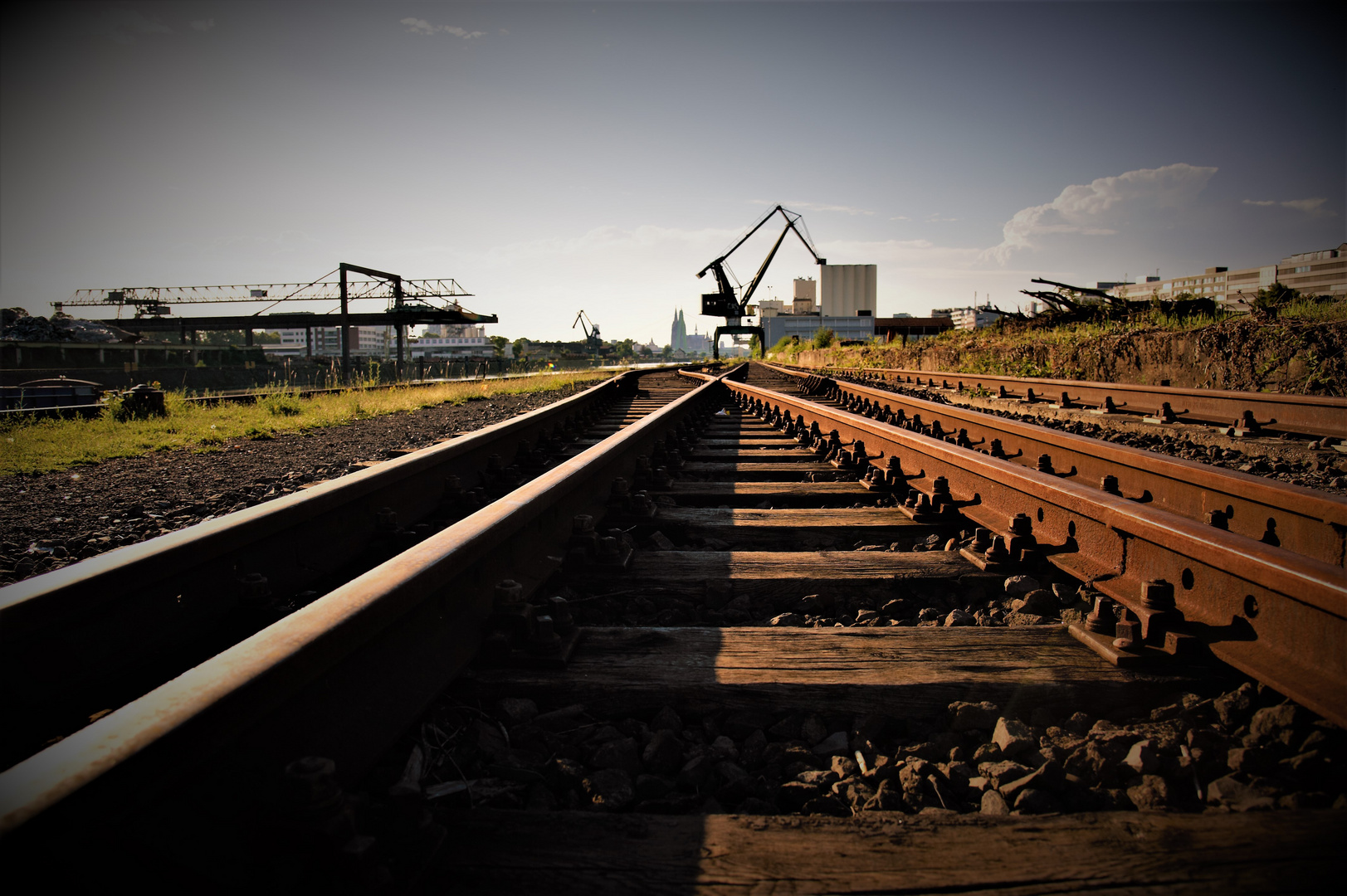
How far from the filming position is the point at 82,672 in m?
1.43

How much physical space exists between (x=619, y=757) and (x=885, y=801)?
51 cm

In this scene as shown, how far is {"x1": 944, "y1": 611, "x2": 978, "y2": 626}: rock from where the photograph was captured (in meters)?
1.92

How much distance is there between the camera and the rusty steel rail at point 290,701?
0.73 meters

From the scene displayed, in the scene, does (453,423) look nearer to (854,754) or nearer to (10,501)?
(10,501)

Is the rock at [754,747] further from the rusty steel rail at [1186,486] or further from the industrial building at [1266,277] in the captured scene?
the industrial building at [1266,277]

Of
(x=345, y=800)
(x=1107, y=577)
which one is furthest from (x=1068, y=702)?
(x=345, y=800)

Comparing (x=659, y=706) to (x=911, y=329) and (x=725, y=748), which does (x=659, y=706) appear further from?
(x=911, y=329)

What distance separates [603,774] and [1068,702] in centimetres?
102

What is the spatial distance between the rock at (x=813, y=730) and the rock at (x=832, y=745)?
0.01m

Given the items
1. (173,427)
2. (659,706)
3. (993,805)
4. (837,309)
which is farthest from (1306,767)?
(837,309)

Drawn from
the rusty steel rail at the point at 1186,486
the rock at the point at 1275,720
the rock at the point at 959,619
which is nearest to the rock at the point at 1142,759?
the rock at the point at 1275,720

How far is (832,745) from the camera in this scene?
1.40 m

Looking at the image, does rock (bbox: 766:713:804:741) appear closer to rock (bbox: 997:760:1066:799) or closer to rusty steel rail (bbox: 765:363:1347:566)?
rock (bbox: 997:760:1066:799)

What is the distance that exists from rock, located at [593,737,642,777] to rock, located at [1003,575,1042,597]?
4.55 ft
